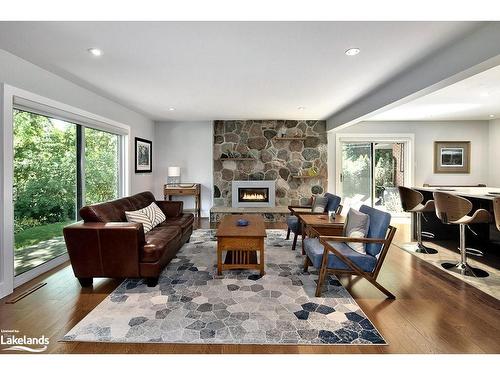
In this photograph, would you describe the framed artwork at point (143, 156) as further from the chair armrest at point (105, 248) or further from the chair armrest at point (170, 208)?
the chair armrest at point (105, 248)

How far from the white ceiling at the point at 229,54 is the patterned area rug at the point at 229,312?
2.39 meters

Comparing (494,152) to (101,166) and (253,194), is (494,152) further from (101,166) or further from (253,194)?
(101,166)

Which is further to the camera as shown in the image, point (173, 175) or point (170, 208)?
point (173, 175)

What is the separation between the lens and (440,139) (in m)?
6.67

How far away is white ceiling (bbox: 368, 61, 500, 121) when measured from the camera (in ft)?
12.1

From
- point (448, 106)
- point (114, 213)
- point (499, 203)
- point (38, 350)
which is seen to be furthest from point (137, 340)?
point (448, 106)

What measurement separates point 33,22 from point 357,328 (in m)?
3.52

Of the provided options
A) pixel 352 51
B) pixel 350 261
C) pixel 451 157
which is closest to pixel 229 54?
pixel 352 51

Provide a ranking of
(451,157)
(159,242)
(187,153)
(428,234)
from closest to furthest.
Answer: (159,242) < (428,234) < (451,157) < (187,153)

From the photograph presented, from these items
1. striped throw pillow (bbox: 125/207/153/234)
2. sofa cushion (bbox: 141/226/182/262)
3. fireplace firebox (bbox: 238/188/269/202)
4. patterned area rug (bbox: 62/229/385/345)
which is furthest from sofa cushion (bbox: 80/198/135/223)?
fireplace firebox (bbox: 238/188/269/202)

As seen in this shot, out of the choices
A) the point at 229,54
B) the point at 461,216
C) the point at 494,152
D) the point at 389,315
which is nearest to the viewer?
the point at 389,315

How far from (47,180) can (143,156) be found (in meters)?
2.86

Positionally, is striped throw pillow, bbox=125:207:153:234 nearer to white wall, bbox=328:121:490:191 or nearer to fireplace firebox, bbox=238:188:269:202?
fireplace firebox, bbox=238:188:269:202

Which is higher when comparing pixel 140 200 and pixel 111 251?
pixel 140 200
